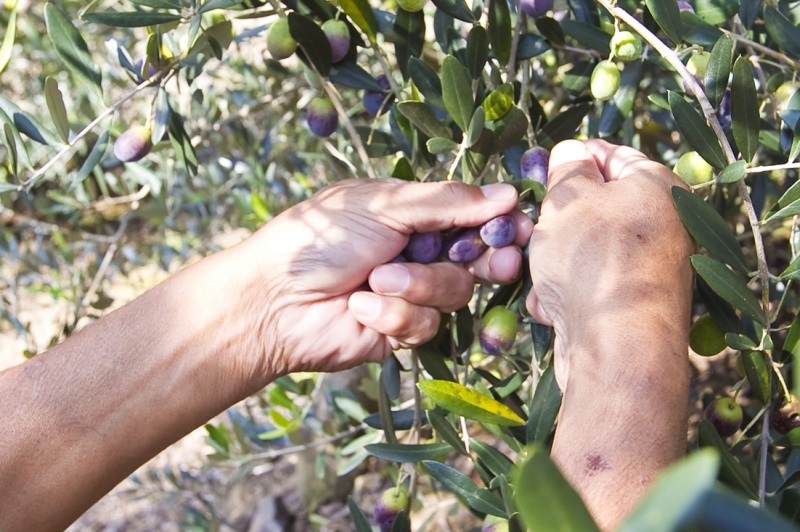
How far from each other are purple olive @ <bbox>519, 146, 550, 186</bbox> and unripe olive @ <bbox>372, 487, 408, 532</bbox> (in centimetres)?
59

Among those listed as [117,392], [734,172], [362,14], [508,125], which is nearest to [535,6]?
[508,125]

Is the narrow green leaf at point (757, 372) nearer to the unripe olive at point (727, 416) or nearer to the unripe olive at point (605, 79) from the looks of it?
the unripe olive at point (727, 416)

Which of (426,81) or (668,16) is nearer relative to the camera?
(668,16)

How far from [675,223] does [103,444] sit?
971 mm

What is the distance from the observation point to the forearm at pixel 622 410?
733mm

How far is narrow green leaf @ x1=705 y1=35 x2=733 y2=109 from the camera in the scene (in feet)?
3.10

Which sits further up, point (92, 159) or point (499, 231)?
point (92, 159)

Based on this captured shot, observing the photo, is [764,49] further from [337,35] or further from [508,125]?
[337,35]

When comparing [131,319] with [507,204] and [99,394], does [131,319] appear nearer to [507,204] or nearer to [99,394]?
[99,394]

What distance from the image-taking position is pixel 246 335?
1.30m

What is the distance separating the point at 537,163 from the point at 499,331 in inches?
10.9

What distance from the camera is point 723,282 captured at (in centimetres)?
94

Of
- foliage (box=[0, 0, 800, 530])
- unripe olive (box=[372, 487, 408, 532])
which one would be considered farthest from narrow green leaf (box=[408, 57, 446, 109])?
unripe olive (box=[372, 487, 408, 532])

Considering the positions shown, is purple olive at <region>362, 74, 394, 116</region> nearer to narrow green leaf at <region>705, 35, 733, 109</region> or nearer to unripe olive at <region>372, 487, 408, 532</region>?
narrow green leaf at <region>705, 35, 733, 109</region>
